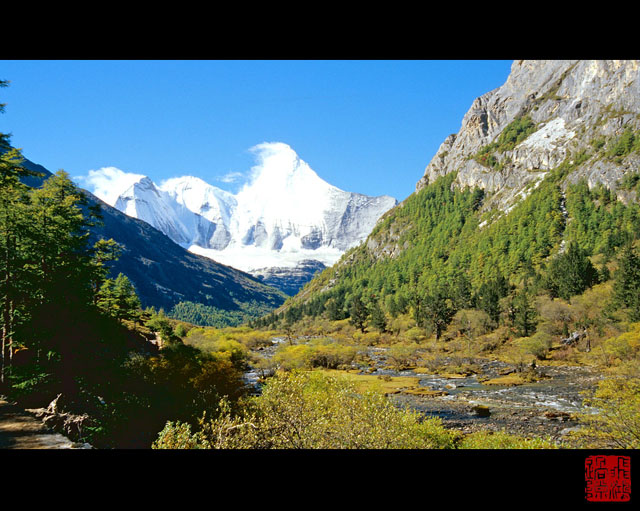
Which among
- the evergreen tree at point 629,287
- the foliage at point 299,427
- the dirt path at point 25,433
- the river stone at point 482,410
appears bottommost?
the river stone at point 482,410

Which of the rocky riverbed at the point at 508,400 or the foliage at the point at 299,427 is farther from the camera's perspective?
the rocky riverbed at the point at 508,400

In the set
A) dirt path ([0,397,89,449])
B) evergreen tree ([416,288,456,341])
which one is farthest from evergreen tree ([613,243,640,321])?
dirt path ([0,397,89,449])

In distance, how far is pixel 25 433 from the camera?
37.1 ft

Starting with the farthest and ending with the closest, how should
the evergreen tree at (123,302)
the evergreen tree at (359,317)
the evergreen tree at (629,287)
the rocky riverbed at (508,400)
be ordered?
1. the evergreen tree at (359,317)
2. the evergreen tree at (629,287)
3. the evergreen tree at (123,302)
4. the rocky riverbed at (508,400)

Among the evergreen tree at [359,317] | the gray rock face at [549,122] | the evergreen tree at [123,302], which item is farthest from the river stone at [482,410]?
the gray rock face at [549,122]

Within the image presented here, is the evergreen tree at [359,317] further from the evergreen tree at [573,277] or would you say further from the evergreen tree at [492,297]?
the evergreen tree at [573,277]

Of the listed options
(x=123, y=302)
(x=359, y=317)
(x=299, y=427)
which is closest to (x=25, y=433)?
(x=299, y=427)

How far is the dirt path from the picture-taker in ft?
33.9

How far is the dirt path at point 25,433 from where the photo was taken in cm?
1034

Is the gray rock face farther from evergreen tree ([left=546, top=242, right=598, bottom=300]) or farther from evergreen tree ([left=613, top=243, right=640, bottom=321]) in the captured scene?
evergreen tree ([left=613, top=243, right=640, bottom=321])
